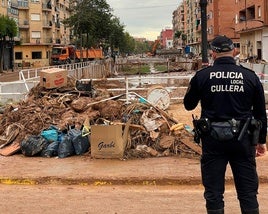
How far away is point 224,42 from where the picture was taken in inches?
163

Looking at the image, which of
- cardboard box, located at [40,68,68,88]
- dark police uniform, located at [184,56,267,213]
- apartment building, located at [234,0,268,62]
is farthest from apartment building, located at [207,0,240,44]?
dark police uniform, located at [184,56,267,213]

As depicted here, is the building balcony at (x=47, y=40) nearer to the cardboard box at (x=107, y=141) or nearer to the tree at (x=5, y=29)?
the tree at (x=5, y=29)

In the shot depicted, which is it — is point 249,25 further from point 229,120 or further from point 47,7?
point 47,7

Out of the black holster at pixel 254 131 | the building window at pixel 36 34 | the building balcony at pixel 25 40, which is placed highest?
the building window at pixel 36 34

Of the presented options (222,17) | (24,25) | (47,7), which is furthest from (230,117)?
(47,7)

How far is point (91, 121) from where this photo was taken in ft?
29.3

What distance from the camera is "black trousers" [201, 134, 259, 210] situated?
13.1ft

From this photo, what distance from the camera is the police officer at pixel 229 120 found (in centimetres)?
400

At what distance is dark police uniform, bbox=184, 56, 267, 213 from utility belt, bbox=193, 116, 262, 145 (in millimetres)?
30

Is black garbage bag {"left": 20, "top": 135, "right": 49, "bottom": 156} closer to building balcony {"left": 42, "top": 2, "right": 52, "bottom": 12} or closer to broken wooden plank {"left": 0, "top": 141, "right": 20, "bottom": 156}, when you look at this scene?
broken wooden plank {"left": 0, "top": 141, "right": 20, "bottom": 156}

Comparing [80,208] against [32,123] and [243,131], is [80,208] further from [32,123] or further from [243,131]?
[32,123]

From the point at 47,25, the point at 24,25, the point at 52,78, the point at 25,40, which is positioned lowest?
the point at 52,78

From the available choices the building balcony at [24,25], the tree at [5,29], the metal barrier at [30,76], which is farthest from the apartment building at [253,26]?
the building balcony at [24,25]

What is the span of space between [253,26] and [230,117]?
46383mm
